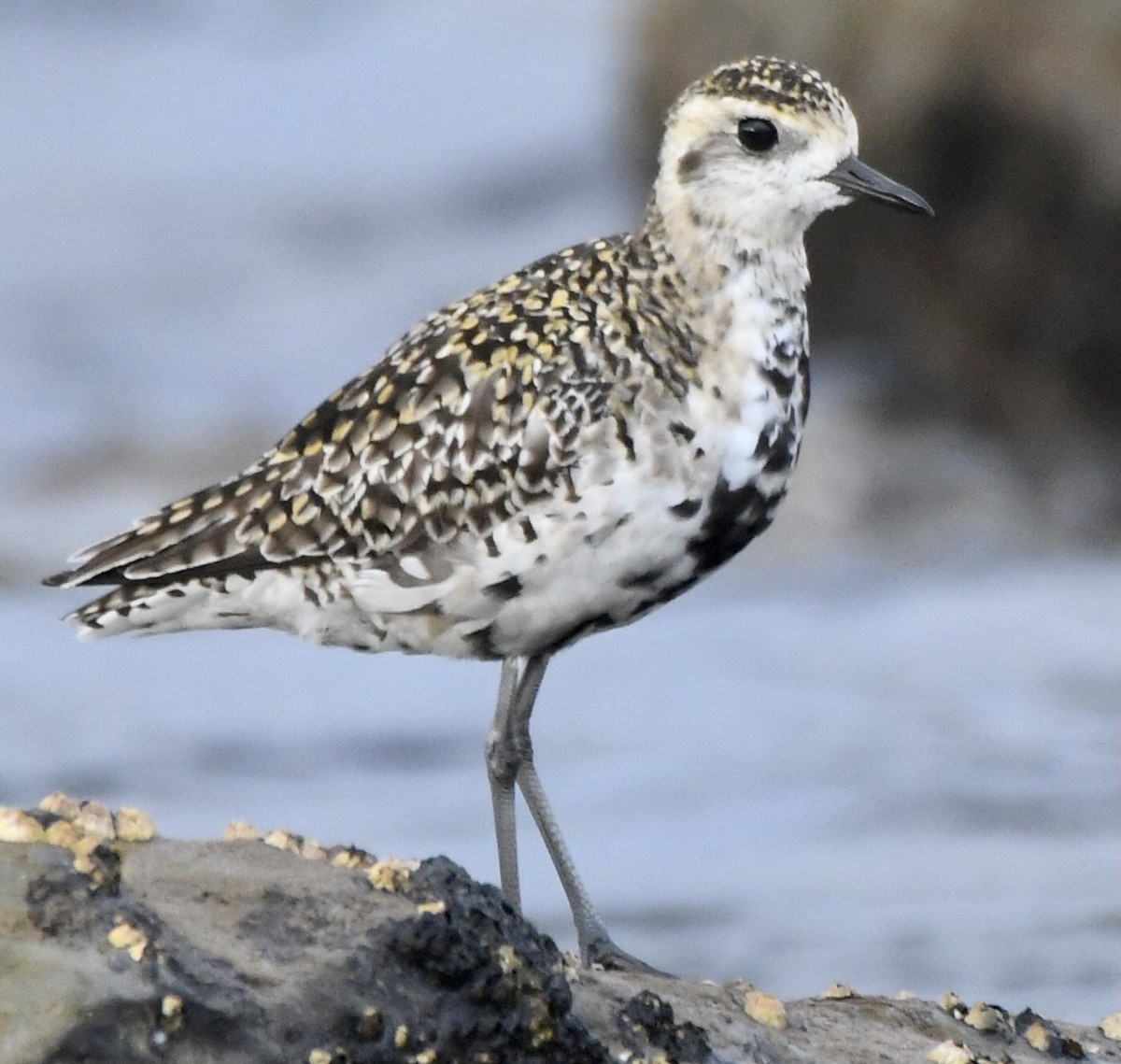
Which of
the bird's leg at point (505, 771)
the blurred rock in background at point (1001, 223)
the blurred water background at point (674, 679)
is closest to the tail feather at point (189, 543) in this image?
the bird's leg at point (505, 771)

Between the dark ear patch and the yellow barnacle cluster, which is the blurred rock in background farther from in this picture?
the yellow barnacle cluster

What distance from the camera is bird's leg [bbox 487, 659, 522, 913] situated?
6570 millimetres

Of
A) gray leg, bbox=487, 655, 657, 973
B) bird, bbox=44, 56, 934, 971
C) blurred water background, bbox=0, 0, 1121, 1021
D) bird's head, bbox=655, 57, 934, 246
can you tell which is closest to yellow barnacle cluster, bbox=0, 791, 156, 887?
bird, bbox=44, 56, 934, 971

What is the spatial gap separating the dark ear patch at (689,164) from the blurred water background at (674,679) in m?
3.19

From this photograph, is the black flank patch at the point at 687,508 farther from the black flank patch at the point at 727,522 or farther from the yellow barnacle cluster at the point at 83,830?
the yellow barnacle cluster at the point at 83,830

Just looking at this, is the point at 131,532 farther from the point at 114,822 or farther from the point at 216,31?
the point at 216,31

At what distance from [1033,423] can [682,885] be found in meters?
5.23

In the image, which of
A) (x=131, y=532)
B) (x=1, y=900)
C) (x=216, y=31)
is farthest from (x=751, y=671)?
(x=216, y=31)

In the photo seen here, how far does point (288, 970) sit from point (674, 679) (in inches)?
296

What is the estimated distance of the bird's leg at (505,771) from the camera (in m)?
6.57

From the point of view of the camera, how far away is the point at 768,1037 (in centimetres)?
524

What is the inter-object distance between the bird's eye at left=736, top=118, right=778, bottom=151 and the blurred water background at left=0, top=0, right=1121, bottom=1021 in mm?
3355

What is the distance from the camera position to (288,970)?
4.44 meters

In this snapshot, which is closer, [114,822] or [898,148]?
[114,822]
